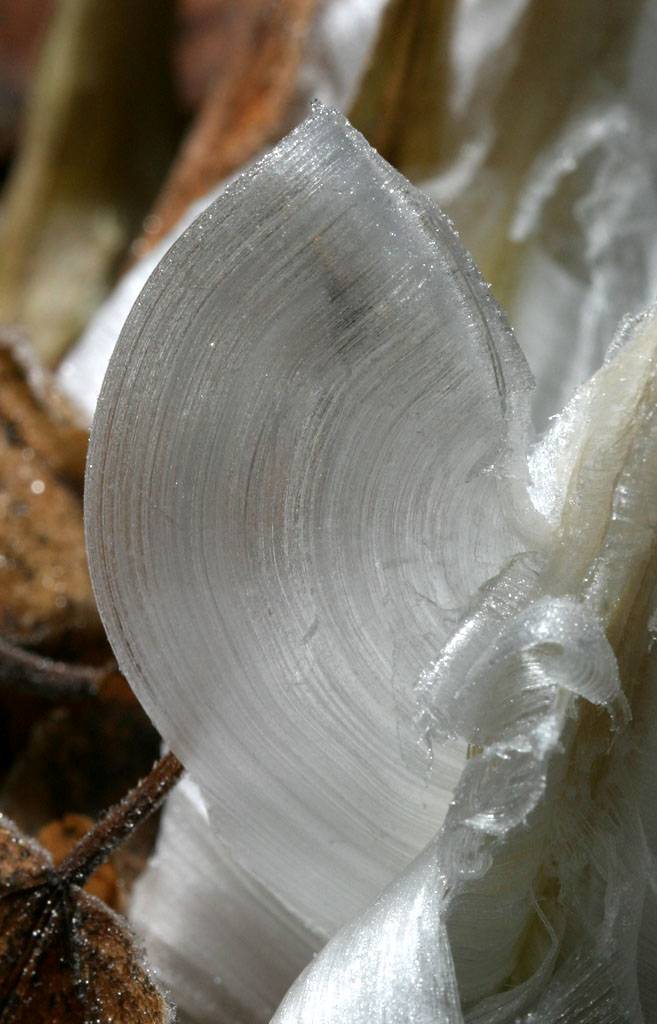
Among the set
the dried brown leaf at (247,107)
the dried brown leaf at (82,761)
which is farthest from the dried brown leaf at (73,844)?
the dried brown leaf at (247,107)

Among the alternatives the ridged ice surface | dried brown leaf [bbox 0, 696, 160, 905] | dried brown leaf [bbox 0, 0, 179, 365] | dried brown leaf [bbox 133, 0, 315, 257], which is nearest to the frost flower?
the ridged ice surface

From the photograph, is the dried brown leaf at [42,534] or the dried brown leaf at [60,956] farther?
the dried brown leaf at [42,534]

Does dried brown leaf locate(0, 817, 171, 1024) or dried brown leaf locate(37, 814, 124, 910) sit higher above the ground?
dried brown leaf locate(37, 814, 124, 910)

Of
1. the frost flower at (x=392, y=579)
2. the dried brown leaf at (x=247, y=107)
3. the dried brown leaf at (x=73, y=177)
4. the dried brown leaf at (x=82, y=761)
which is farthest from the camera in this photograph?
the dried brown leaf at (x=73, y=177)

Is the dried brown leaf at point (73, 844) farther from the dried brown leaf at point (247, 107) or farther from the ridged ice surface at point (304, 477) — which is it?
the dried brown leaf at point (247, 107)

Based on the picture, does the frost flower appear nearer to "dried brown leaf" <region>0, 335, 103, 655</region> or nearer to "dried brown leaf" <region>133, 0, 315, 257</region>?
"dried brown leaf" <region>0, 335, 103, 655</region>

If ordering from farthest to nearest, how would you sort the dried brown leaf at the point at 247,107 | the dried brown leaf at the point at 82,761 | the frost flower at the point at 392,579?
the dried brown leaf at the point at 247,107
the dried brown leaf at the point at 82,761
the frost flower at the point at 392,579

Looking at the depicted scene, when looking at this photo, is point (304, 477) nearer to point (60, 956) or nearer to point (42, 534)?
point (60, 956)

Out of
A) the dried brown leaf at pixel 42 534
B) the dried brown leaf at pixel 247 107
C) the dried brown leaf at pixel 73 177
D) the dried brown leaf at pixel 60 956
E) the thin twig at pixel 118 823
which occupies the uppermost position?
the dried brown leaf at pixel 73 177

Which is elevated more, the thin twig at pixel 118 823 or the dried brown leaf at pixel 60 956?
the thin twig at pixel 118 823
